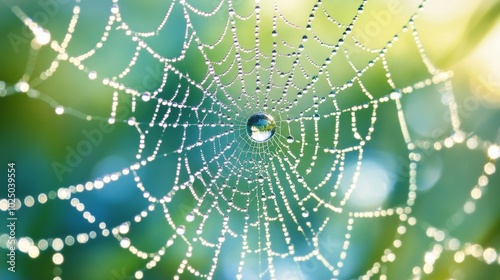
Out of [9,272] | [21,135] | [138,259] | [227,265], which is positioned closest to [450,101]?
[227,265]

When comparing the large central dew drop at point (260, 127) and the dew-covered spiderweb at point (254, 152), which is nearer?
the large central dew drop at point (260, 127)

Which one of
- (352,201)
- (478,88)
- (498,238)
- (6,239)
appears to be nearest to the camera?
(6,239)

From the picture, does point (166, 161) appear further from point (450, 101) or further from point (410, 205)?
point (450, 101)

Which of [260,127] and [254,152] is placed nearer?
[260,127]

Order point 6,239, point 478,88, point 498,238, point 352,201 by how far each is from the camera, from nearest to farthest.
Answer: point 6,239 → point 498,238 → point 478,88 → point 352,201

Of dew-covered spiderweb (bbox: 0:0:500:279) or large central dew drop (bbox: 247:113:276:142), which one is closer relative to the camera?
large central dew drop (bbox: 247:113:276:142)

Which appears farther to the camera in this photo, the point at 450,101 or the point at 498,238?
the point at 450,101

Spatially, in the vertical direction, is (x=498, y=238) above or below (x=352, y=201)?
below

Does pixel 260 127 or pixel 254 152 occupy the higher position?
pixel 254 152
